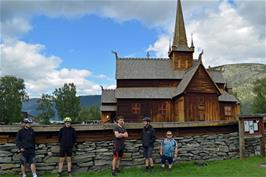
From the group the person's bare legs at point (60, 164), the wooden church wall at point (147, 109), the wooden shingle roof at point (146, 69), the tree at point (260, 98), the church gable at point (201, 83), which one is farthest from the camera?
the tree at point (260, 98)

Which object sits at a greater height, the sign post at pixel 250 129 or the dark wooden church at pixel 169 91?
the dark wooden church at pixel 169 91

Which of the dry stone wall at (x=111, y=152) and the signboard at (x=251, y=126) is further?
the signboard at (x=251, y=126)

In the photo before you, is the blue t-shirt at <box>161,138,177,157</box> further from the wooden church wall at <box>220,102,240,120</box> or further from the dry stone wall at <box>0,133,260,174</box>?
the wooden church wall at <box>220,102,240,120</box>

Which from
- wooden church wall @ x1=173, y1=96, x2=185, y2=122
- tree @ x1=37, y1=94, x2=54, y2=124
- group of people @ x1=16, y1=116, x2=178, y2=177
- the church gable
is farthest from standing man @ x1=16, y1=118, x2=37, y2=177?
tree @ x1=37, y1=94, x2=54, y2=124

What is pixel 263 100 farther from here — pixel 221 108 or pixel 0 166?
pixel 0 166

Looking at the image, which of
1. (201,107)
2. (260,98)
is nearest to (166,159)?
(201,107)

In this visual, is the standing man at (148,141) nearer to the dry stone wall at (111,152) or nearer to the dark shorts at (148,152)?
the dark shorts at (148,152)

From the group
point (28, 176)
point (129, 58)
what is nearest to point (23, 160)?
point (28, 176)

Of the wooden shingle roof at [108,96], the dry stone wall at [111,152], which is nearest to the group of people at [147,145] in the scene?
the dry stone wall at [111,152]

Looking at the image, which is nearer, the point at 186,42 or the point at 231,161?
the point at 231,161

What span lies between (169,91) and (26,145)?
90.2ft

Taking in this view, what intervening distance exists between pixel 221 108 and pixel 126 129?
30.6 meters

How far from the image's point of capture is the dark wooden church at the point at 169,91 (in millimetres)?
34375

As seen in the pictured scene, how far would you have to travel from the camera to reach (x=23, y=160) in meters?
10.7
